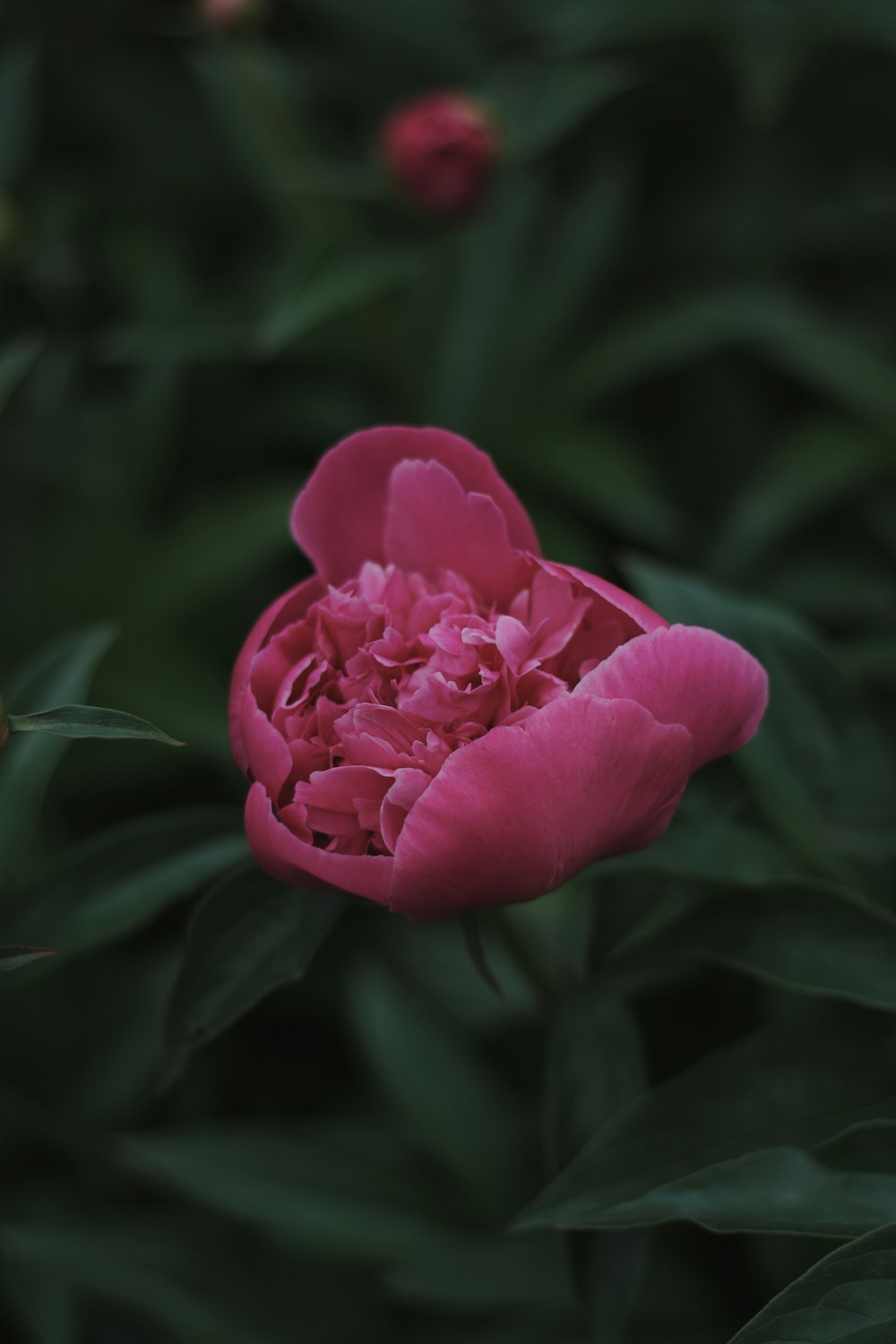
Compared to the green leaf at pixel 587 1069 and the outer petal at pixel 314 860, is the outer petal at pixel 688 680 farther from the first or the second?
the green leaf at pixel 587 1069

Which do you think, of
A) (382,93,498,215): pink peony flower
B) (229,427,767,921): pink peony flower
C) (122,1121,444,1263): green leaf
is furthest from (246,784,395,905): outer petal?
(382,93,498,215): pink peony flower

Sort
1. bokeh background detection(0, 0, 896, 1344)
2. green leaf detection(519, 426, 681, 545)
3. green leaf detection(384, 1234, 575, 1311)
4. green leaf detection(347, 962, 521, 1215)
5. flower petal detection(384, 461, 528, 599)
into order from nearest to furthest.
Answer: flower petal detection(384, 461, 528, 599), bokeh background detection(0, 0, 896, 1344), green leaf detection(384, 1234, 575, 1311), green leaf detection(347, 962, 521, 1215), green leaf detection(519, 426, 681, 545)

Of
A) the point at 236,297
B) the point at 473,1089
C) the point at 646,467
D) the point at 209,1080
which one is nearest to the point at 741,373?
the point at 646,467

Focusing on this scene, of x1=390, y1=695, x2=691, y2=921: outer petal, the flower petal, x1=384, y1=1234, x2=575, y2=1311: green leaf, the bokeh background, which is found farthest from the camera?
x1=384, y1=1234, x2=575, y2=1311: green leaf

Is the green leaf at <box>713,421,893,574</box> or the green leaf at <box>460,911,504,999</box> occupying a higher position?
the green leaf at <box>460,911,504,999</box>

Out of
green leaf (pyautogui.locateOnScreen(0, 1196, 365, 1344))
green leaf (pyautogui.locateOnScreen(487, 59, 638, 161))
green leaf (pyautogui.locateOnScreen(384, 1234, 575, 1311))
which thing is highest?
green leaf (pyautogui.locateOnScreen(487, 59, 638, 161))

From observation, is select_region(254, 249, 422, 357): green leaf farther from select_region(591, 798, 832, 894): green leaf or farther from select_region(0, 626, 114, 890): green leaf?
select_region(591, 798, 832, 894): green leaf

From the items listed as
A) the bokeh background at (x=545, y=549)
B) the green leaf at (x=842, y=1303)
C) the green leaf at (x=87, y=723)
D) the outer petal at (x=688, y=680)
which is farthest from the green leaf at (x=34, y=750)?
the green leaf at (x=842, y=1303)

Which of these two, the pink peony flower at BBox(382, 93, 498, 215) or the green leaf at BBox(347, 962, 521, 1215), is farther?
the pink peony flower at BBox(382, 93, 498, 215)

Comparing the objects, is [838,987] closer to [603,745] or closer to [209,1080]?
[603,745]
